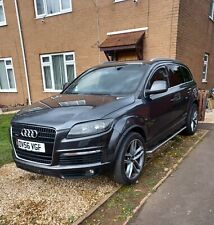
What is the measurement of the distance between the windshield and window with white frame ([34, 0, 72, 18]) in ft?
21.9

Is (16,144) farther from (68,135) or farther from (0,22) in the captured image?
(0,22)

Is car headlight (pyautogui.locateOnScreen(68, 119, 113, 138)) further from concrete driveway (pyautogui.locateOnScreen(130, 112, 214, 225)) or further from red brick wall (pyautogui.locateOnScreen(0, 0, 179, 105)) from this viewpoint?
red brick wall (pyautogui.locateOnScreen(0, 0, 179, 105))

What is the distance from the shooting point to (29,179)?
142 inches

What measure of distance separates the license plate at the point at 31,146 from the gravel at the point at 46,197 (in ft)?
2.25

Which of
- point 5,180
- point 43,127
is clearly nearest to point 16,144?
point 43,127

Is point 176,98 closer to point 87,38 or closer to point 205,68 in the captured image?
point 87,38

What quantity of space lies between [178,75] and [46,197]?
11.9 ft

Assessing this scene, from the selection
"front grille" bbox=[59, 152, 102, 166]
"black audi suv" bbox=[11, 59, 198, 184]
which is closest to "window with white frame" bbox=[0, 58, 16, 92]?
"black audi suv" bbox=[11, 59, 198, 184]

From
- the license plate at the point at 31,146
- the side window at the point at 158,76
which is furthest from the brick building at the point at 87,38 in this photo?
the license plate at the point at 31,146

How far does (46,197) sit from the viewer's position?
308 centimetres

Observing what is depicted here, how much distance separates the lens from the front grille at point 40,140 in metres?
2.78

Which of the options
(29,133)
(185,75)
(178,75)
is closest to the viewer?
(29,133)

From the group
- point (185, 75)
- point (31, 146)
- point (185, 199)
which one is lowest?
point (185, 199)

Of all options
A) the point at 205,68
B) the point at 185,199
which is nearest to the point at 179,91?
the point at 185,199
